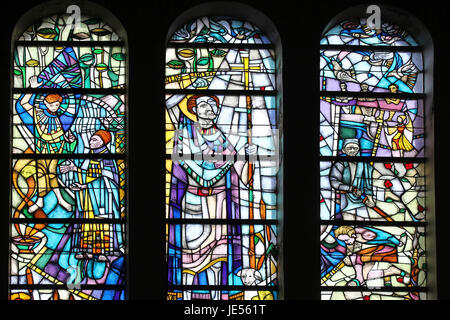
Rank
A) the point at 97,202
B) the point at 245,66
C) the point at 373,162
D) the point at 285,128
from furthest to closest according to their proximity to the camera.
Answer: the point at 245,66 → the point at 373,162 → the point at 97,202 → the point at 285,128

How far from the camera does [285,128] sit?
42.6 ft

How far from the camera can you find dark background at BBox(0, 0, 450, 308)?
41.4 feet

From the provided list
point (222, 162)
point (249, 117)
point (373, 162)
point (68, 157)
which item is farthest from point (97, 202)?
point (373, 162)

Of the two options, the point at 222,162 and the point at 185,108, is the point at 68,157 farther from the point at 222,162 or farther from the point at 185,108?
the point at 222,162

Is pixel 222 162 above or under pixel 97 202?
above

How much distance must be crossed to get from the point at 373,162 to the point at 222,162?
6.15 feet

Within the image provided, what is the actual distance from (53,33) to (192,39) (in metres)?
1.75

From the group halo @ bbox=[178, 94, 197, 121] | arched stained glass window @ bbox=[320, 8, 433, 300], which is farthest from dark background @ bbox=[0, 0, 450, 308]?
halo @ bbox=[178, 94, 197, 121]

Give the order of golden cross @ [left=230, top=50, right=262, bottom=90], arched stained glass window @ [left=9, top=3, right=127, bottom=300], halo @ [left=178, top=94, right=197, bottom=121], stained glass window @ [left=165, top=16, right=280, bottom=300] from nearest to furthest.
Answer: arched stained glass window @ [left=9, top=3, right=127, bottom=300]
stained glass window @ [left=165, top=16, right=280, bottom=300]
halo @ [left=178, top=94, right=197, bottom=121]
golden cross @ [left=230, top=50, right=262, bottom=90]

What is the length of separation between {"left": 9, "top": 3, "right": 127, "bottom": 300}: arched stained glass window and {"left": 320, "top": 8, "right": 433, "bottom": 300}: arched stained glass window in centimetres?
256

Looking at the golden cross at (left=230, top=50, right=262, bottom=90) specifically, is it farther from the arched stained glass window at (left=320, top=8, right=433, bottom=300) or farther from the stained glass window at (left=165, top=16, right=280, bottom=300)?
the arched stained glass window at (left=320, top=8, right=433, bottom=300)

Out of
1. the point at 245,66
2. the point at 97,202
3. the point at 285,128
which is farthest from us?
the point at 245,66

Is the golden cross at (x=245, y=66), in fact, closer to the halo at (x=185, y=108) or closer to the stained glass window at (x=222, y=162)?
the stained glass window at (x=222, y=162)

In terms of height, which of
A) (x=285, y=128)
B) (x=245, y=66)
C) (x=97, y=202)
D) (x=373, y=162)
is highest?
(x=245, y=66)
